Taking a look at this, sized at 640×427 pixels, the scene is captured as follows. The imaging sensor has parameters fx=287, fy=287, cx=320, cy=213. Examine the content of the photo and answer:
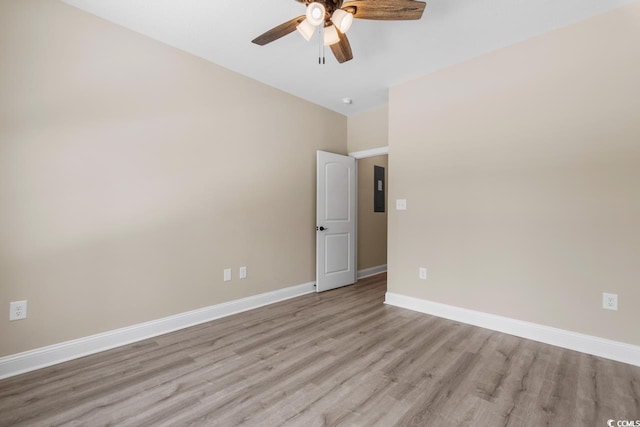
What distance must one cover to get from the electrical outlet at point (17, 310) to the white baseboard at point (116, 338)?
10.1 inches

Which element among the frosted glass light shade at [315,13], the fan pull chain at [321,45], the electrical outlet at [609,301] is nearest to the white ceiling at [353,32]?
the fan pull chain at [321,45]

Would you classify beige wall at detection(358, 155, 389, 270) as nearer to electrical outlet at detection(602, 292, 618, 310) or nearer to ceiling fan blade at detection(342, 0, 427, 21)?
electrical outlet at detection(602, 292, 618, 310)

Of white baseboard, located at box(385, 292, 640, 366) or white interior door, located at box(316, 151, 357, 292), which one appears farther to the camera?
white interior door, located at box(316, 151, 357, 292)

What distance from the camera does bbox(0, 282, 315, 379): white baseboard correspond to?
78.2 inches

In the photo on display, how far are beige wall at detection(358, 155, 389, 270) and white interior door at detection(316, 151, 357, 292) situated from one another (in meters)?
0.38

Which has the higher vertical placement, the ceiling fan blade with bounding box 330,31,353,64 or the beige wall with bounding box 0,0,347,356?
the ceiling fan blade with bounding box 330,31,353,64

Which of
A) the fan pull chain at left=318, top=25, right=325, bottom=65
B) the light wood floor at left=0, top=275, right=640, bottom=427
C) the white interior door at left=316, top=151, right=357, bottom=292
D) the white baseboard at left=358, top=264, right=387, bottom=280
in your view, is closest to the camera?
the light wood floor at left=0, top=275, right=640, bottom=427

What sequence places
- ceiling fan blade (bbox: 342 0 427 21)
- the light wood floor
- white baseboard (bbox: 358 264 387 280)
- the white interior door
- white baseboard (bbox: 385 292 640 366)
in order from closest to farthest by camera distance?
1. the light wood floor
2. ceiling fan blade (bbox: 342 0 427 21)
3. white baseboard (bbox: 385 292 640 366)
4. the white interior door
5. white baseboard (bbox: 358 264 387 280)

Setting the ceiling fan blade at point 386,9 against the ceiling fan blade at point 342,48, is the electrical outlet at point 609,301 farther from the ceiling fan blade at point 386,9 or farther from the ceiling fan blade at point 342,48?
the ceiling fan blade at point 342,48

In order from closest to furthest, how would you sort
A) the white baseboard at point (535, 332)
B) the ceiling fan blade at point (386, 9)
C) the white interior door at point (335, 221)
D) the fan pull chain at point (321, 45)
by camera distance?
the ceiling fan blade at point (386, 9) → the white baseboard at point (535, 332) → the fan pull chain at point (321, 45) → the white interior door at point (335, 221)

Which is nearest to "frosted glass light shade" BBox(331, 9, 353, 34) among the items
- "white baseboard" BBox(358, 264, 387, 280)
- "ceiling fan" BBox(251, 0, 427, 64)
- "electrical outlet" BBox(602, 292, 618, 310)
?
"ceiling fan" BBox(251, 0, 427, 64)

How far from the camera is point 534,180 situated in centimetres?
255

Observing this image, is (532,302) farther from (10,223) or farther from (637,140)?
(10,223)

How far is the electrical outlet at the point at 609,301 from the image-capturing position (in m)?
2.18
